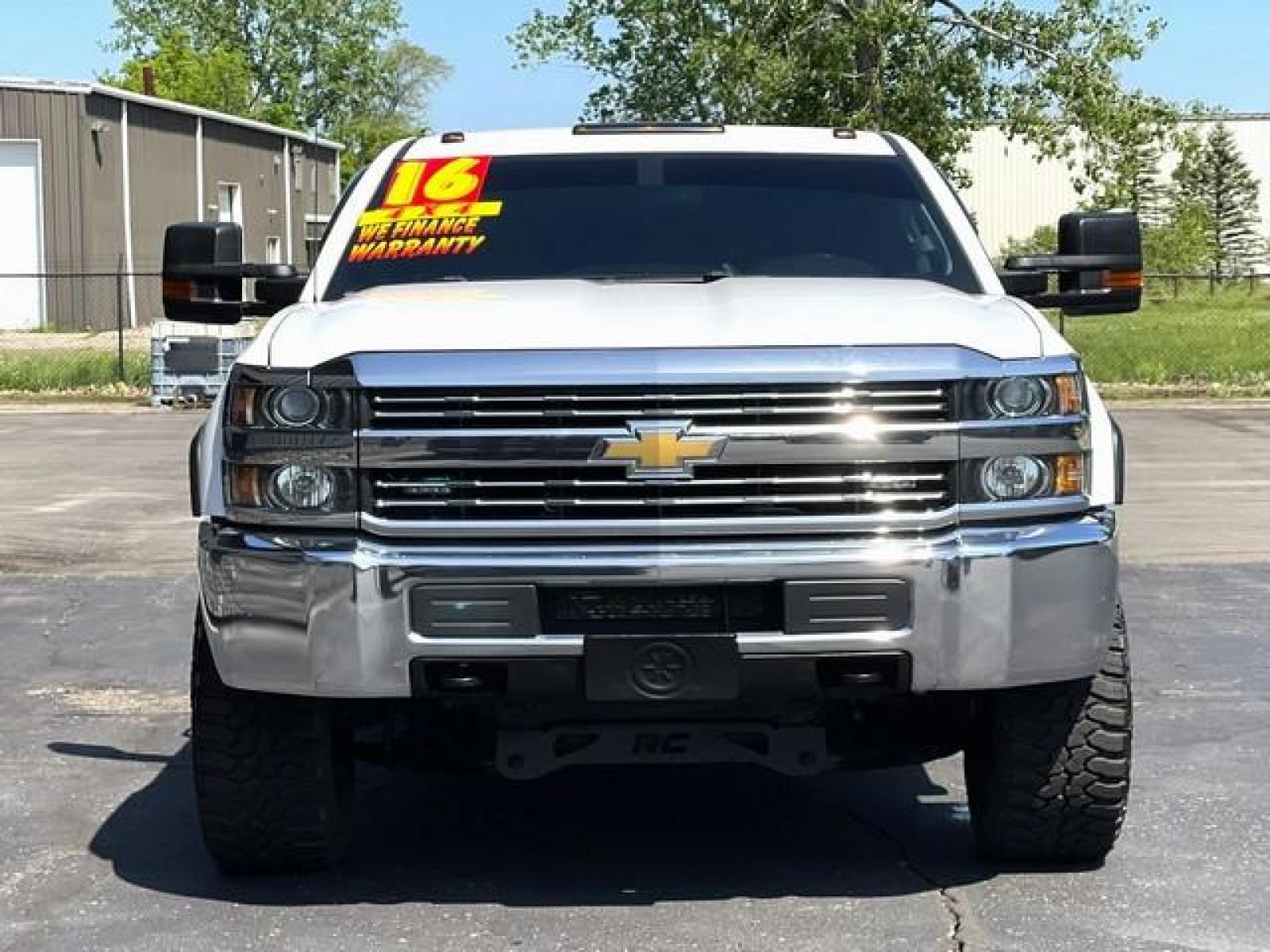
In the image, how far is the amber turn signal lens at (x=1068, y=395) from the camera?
4.73 m

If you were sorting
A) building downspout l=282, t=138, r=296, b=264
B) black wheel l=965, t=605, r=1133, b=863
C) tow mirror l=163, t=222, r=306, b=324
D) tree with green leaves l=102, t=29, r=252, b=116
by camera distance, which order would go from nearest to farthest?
black wheel l=965, t=605, r=1133, b=863 → tow mirror l=163, t=222, r=306, b=324 → building downspout l=282, t=138, r=296, b=264 → tree with green leaves l=102, t=29, r=252, b=116

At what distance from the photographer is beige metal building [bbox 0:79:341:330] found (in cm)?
3912

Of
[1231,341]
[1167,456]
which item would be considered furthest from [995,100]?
[1167,456]

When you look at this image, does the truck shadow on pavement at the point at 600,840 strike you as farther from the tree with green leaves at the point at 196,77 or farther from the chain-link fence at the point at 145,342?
the tree with green leaves at the point at 196,77

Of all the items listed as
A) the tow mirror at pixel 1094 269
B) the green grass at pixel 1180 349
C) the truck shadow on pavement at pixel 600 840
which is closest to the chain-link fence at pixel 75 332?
the green grass at pixel 1180 349

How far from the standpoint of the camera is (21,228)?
39219 mm

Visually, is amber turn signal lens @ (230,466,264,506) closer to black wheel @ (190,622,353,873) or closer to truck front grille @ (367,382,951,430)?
truck front grille @ (367,382,951,430)

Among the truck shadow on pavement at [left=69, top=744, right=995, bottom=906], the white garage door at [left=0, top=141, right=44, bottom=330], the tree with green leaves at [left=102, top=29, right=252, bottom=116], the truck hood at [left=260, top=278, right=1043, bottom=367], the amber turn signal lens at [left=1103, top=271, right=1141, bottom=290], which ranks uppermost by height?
the tree with green leaves at [left=102, top=29, right=252, bottom=116]

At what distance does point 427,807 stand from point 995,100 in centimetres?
2573

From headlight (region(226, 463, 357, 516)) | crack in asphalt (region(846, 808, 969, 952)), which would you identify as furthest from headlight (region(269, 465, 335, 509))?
crack in asphalt (region(846, 808, 969, 952))

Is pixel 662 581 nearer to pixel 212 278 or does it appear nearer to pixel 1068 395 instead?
pixel 1068 395

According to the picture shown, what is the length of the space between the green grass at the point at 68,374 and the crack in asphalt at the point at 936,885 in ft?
74.1

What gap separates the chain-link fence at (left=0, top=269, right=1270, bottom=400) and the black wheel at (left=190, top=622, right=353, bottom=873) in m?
16.8

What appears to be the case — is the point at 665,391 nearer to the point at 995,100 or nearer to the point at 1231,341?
the point at 995,100
